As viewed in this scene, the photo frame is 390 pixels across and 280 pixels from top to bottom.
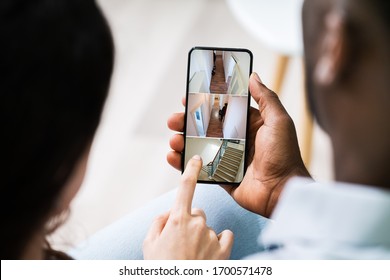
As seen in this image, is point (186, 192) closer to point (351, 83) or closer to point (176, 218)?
point (176, 218)

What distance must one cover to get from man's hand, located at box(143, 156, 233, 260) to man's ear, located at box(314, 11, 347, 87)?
0.22 meters

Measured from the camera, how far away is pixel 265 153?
0.67m

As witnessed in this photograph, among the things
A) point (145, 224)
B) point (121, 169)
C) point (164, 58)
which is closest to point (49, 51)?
point (145, 224)

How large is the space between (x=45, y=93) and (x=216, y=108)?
0.93 feet

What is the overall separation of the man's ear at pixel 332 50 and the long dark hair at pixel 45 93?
0.16 metres

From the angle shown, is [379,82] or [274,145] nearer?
[379,82]

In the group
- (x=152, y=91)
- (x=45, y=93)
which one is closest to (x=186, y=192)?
(x=45, y=93)

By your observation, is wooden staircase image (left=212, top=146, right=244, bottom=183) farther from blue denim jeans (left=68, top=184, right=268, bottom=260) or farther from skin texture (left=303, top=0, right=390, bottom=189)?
skin texture (left=303, top=0, right=390, bottom=189)

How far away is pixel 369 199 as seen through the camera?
1.29 ft

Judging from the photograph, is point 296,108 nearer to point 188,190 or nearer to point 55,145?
point 188,190

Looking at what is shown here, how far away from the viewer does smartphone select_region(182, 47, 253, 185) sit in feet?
2.11

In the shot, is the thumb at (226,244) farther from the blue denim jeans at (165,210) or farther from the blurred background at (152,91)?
the blurred background at (152,91)

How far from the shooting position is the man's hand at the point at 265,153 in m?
0.66

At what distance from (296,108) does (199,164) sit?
758mm
